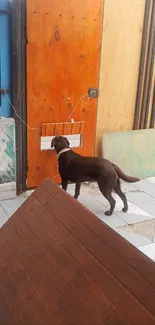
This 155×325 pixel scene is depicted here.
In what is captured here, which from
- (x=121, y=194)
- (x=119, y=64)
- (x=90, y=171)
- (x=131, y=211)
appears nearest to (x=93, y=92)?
(x=119, y=64)

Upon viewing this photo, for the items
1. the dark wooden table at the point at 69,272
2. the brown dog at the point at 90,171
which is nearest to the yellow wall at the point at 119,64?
the brown dog at the point at 90,171

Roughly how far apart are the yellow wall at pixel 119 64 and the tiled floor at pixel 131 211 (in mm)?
649

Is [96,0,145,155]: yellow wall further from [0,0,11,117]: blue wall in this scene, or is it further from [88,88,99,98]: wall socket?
[0,0,11,117]: blue wall

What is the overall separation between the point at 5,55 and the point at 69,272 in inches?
101

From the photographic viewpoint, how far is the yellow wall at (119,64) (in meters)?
3.75

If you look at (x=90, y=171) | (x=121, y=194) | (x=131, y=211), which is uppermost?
(x=90, y=171)

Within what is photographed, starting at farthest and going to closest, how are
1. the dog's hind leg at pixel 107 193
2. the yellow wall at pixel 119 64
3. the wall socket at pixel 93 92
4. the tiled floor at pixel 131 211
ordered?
the wall socket at pixel 93 92 < the yellow wall at pixel 119 64 < the dog's hind leg at pixel 107 193 < the tiled floor at pixel 131 211

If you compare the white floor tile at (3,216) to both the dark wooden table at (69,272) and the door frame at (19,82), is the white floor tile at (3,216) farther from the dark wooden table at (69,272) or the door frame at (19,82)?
Answer: the dark wooden table at (69,272)

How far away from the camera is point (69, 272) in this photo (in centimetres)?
138

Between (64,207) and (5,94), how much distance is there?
211cm

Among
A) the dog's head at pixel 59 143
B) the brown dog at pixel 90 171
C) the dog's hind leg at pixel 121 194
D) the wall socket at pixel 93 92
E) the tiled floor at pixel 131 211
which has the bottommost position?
the tiled floor at pixel 131 211

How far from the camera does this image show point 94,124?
4062 mm

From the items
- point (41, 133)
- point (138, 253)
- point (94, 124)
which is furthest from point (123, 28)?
point (138, 253)

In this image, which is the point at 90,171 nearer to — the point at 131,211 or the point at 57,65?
the point at 131,211
